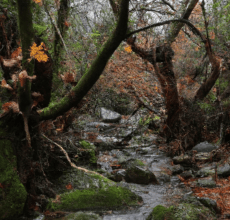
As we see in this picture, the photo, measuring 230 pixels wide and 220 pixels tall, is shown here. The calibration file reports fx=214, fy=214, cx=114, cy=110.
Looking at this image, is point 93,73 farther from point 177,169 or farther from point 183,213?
point 177,169

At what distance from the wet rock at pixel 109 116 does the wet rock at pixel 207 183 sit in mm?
7144

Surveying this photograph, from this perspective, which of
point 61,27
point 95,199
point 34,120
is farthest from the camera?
point 61,27

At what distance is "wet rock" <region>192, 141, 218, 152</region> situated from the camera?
7055 mm

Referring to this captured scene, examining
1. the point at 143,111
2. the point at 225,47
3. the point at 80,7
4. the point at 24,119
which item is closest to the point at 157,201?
the point at 24,119

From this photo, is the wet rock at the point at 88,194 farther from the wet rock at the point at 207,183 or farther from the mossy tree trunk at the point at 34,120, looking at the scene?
the wet rock at the point at 207,183

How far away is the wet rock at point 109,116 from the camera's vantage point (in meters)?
11.9

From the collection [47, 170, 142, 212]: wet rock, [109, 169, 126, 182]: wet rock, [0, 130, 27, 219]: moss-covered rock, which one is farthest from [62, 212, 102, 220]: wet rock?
[109, 169, 126, 182]: wet rock

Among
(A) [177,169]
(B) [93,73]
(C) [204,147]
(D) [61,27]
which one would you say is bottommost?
(A) [177,169]

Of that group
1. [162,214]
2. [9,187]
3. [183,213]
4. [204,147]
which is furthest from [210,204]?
[204,147]

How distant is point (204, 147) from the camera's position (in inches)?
285

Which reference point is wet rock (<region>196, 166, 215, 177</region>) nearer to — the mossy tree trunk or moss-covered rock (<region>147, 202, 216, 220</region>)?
moss-covered rock (<region>147, 202, 216, 220</region>)

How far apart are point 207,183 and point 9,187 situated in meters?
4.21

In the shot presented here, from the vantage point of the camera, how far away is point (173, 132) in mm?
8281

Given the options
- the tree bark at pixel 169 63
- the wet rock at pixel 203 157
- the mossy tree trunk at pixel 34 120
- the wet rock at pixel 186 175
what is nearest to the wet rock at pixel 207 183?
the wet rock at pixel 186 175
